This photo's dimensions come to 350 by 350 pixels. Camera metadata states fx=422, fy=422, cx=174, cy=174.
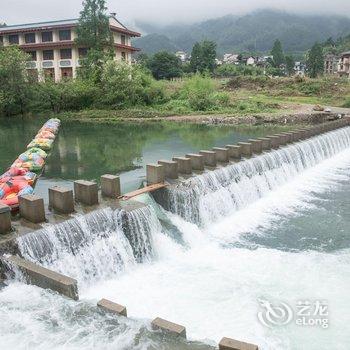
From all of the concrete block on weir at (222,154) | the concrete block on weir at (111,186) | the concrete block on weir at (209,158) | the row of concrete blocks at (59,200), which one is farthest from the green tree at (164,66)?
the row of concrete blocks at (59,200)

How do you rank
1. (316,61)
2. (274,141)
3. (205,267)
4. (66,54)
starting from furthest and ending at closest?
(316,61)
(66,54)
(274,141)
(205,267)

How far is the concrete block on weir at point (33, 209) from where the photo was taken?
30.7ft

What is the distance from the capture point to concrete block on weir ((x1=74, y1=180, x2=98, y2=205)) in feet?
34.7

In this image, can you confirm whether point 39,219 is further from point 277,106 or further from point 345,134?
point 277,106

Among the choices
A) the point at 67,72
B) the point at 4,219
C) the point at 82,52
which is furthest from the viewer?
the point at 67,72

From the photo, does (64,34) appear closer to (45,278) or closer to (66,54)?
(66,54)

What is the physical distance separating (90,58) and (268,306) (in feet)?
135

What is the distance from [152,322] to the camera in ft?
19.9

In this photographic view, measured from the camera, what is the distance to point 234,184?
48.4 feet

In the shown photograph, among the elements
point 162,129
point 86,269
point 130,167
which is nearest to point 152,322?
point 86,269

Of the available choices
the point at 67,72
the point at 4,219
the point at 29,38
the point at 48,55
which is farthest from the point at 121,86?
the point at 4,219

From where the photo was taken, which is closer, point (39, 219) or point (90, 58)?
point (39, 219)

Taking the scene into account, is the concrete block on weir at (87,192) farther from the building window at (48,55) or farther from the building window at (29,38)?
the building window at (29,38)

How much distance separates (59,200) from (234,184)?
676cm
